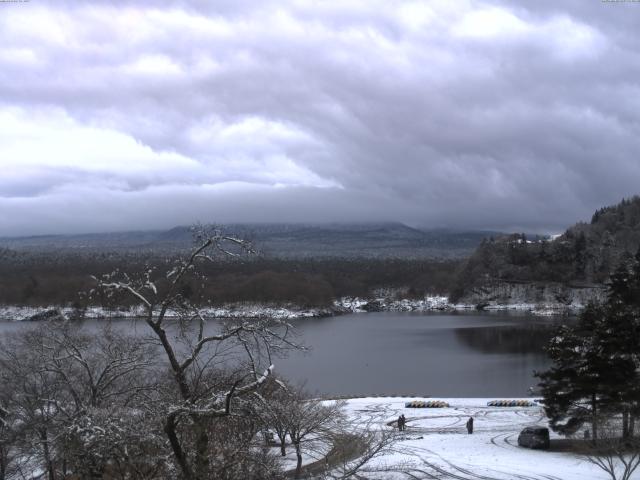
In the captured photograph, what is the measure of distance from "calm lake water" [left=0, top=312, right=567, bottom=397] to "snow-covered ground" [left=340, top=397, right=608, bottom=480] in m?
5.02

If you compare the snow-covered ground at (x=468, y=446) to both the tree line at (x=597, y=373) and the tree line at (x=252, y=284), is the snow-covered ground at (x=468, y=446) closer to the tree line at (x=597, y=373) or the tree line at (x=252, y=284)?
the tree line at (x=597, y=373)

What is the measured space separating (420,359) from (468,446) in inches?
1148

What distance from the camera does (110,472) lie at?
773cm

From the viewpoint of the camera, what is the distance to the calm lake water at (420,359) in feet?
127

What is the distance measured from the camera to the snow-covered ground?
15.3 m

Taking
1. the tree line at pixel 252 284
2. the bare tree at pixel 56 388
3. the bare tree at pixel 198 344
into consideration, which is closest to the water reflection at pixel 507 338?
the tree line at pixel 252 284

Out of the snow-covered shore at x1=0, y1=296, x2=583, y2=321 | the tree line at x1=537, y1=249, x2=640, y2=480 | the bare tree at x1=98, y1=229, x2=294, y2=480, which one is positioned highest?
the bare tree at x1=98, y1=229, x2=294, y2=480

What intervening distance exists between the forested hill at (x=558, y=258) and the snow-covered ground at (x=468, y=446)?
85.4 m

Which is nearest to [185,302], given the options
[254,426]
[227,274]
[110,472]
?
[254,426]

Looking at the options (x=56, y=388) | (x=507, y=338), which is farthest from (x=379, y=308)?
(x=56, y=388)

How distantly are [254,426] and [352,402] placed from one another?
2389 cm

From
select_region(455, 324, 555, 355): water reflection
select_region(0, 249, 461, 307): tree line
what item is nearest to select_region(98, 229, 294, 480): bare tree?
select_region(455, 324, 555, 355): water reflection

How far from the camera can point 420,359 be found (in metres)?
49.2

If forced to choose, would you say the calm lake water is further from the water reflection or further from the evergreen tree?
the evergreen tree
